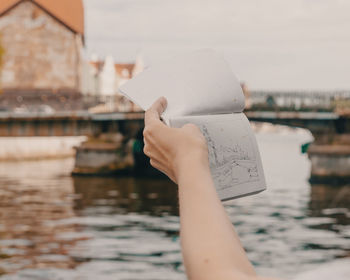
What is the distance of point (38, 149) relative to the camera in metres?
67.1

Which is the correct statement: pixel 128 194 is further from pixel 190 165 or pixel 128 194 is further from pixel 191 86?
pixel 190 165

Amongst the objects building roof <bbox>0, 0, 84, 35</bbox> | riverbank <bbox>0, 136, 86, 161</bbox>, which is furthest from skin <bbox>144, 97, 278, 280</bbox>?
building roof <bbox>0, 0, 84, 35</bbox>

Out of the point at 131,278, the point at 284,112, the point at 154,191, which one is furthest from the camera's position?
the point at 284,112

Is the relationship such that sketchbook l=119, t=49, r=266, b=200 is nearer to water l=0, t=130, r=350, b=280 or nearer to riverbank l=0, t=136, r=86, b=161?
water l=0, t=130, r=350, b=280

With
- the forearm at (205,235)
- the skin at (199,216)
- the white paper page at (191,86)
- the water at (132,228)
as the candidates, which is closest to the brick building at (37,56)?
the water at (132,228)

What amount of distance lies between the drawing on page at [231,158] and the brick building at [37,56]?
7206 cm

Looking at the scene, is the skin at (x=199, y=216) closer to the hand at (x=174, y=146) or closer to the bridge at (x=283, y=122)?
the hand at (x=174, y=146)

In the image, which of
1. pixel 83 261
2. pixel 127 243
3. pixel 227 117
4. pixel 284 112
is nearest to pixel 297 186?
pixel 284 112

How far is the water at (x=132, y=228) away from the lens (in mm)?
18938

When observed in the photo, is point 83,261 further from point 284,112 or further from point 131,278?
point 284,112

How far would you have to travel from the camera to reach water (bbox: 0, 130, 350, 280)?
1894 cm

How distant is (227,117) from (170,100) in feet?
0.54

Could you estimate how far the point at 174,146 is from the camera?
1.73 metres

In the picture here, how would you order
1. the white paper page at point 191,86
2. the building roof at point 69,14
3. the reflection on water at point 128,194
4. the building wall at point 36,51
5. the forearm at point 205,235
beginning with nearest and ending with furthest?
the forearm at point 205,235 → the white paper page at point 191,86 → the reflection on water at point 128,194 → the building wall at point 36,51 → the building roof at point 69,14
